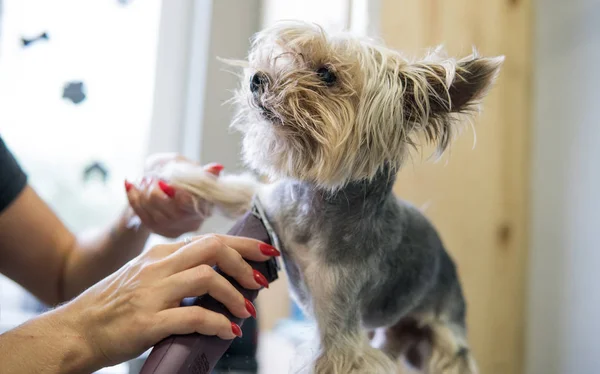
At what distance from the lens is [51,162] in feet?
4.28

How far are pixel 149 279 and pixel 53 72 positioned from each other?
821 millimetres

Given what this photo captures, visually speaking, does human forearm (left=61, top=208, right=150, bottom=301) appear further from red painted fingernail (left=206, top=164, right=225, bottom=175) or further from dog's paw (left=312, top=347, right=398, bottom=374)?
dog's paw (left=312, top=347, right=398, bottom=374)

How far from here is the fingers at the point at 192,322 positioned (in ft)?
1.83

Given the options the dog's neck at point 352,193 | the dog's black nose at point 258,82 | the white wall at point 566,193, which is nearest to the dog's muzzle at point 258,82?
the dog's black nose at point 258,82

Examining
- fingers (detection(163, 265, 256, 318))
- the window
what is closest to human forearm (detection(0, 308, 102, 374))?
fingers (detection(163, 265, 256, 318))

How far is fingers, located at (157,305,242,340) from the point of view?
0.56 metres

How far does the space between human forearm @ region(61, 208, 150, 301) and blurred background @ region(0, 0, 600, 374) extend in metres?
0.23

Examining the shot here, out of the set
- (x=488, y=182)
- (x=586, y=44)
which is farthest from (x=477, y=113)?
(x=586, y=44)

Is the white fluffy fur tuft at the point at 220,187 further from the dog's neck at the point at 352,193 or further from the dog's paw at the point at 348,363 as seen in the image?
the dog's paw at the point at 348,363

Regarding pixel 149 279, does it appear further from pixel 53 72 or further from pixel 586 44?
pixel 586 44

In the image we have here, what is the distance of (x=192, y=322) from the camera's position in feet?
1.84

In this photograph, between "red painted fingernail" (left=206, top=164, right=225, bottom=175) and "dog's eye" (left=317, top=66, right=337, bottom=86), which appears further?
"red painted fingernail" (left=206, top=164, right=225, bottom=175)

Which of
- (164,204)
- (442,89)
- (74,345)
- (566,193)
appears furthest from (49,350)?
(566,193)

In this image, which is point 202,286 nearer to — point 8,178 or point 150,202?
point 150,202
